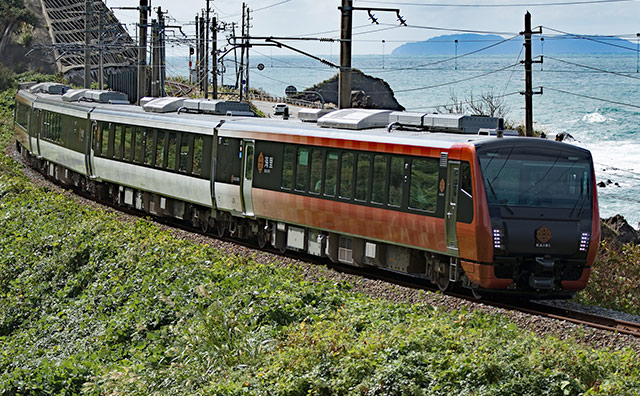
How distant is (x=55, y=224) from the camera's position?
2152 centimetres

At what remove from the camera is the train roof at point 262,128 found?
14.5m

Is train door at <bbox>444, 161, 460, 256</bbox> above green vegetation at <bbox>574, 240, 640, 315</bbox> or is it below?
above

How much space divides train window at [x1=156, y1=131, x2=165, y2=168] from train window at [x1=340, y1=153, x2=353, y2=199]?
753 centimetres

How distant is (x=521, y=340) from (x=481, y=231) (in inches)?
145

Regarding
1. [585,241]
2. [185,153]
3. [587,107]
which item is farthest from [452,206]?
→ [587,107]

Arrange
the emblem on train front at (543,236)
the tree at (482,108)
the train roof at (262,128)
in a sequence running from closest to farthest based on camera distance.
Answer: the emblem on train front at (543,236) < the train roof at (262,128) < the tree at (482,108)

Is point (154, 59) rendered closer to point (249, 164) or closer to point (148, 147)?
point (148, 147)

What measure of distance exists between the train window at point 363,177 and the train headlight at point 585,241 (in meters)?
3.84

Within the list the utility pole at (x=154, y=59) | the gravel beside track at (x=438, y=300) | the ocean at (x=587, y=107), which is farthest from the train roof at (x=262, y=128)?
the ocean at (x=587, y=107)

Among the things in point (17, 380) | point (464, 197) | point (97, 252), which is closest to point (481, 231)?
point (464, 197)

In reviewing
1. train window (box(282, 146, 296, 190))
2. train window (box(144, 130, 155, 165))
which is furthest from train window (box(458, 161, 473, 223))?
train window (box(144, 130, 155, 165))

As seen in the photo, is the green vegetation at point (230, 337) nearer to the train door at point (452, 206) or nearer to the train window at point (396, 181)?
the train door at point (452, 206)

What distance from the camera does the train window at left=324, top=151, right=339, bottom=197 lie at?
55.4ft

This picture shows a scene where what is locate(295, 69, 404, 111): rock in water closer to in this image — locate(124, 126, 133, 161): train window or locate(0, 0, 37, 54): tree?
locate(0, 0, 37, 54): tree
